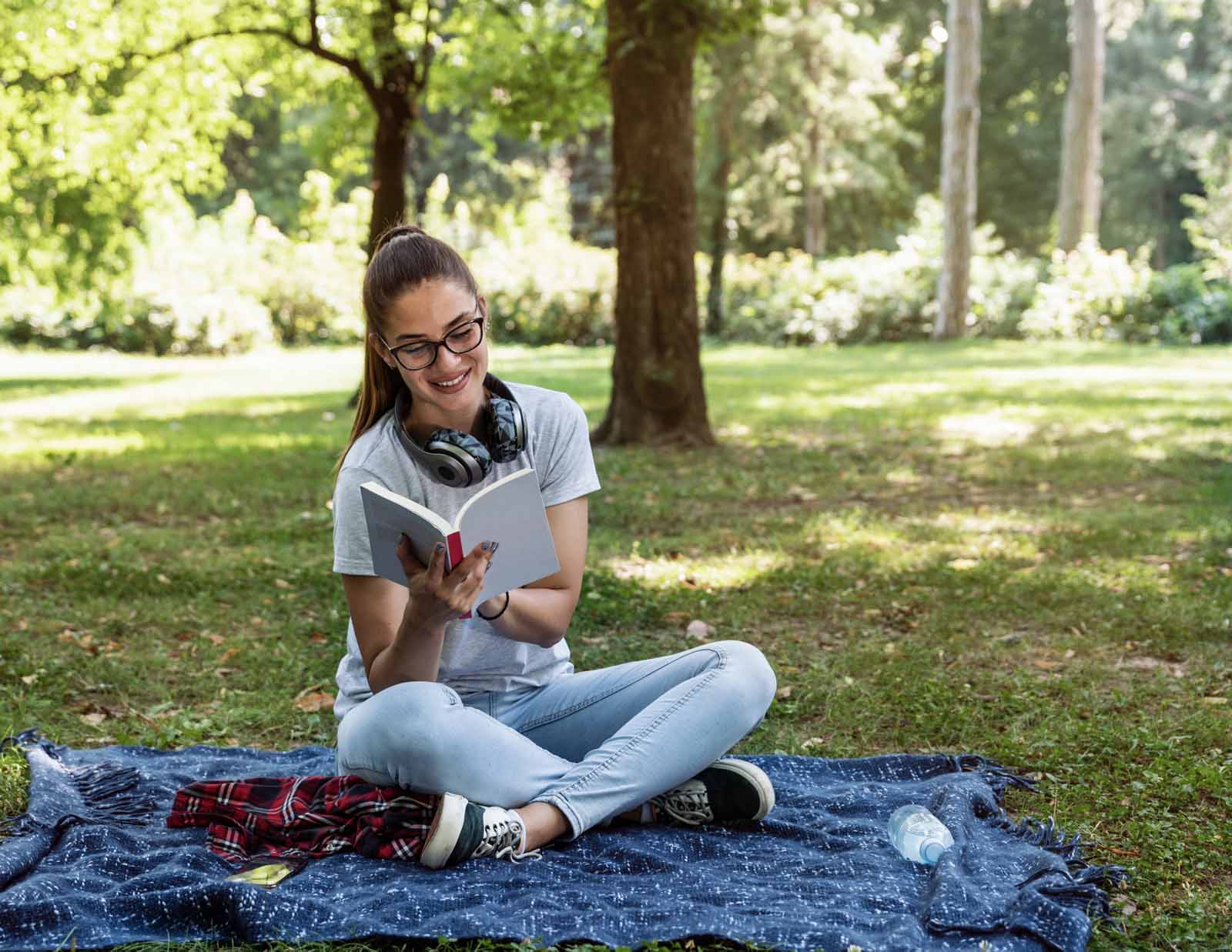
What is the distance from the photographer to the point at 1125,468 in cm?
848

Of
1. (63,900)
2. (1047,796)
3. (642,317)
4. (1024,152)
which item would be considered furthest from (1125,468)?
(1024,152)

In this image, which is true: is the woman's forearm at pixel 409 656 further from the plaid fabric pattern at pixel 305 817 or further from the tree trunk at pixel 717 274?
the tree trunk at pixel 717 274

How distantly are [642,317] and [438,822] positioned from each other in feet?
21.9

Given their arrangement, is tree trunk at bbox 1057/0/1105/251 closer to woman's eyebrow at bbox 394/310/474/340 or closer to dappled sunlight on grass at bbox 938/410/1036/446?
dappled sunlight on grass at bbox 938/410/1036/446

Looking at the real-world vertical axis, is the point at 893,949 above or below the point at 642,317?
below

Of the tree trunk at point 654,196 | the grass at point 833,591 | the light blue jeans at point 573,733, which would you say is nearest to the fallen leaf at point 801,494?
the grass at point 833,591

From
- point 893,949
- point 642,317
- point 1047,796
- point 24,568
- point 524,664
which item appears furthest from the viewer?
point 642,317

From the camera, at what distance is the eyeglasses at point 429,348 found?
9.52 ft

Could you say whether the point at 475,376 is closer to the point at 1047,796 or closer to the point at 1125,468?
the point at 1047,796

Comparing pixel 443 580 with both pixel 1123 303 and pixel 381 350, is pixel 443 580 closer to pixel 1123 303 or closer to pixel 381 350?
pixel 381 350

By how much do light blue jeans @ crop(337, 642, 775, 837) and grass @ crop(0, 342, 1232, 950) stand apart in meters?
0.43

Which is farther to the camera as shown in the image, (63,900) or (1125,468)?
(1125,468)

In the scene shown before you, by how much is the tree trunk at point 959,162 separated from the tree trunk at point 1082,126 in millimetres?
2308

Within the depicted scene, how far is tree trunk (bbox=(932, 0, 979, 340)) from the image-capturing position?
21516 mm
